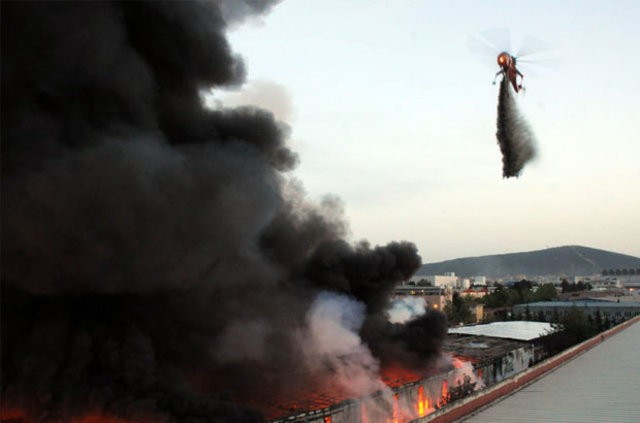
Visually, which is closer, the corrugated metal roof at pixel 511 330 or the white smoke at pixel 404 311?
the white smoke at pixel 404 311

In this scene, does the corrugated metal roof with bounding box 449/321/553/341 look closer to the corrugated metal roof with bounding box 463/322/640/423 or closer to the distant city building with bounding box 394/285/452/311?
the distant city building with bounding box 394/285/452/311

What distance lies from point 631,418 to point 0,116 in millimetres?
18060

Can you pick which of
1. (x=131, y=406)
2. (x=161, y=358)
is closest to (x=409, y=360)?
(x=161, y=358)

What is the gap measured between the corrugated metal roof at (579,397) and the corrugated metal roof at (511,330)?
68.9 feet

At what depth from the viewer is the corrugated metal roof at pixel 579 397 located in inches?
564

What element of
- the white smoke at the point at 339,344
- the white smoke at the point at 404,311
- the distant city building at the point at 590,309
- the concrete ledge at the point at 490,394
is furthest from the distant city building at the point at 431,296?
the concrete ledge at the point at 490,394

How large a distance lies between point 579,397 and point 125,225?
13514 mm

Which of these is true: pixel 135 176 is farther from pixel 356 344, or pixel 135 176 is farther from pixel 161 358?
pixel 356 344

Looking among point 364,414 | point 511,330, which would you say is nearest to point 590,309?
point 511,330

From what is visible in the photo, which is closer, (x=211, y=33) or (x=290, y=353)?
(x=211, y=33)

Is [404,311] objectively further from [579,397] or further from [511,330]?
[511,330]

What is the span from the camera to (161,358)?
21.4 meters

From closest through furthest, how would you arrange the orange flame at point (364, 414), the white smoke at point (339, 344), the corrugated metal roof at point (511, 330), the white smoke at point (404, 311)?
the orange flame at point (364, 414) < the white smoke at point (339, 344) < the white smoke at point (404, 311) < the corrugated metal roof at point (511, 330)

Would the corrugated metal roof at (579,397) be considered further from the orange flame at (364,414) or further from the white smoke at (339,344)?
the white smoke at (339,344)
